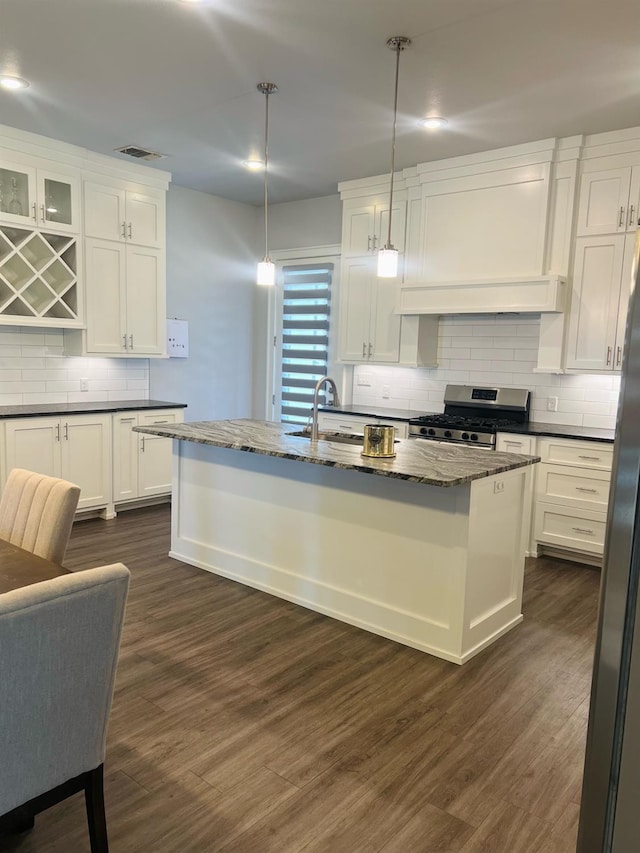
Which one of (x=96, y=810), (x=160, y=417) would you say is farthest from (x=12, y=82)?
(x=96, y=810)

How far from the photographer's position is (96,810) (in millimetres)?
1545

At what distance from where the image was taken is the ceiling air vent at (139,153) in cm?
466

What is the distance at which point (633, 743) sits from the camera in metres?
0.84

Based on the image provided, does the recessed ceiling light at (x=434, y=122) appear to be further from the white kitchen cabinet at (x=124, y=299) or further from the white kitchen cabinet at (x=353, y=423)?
the white kitchen cabinet at (x=124, y=299)

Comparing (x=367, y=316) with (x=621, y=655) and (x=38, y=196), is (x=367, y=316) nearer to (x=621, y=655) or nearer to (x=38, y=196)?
(x=38, y=196)

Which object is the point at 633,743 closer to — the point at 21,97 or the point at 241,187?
the point at 21,97

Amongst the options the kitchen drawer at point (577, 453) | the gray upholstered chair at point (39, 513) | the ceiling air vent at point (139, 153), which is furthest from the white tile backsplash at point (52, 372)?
the kitchen drawer at point (577, 453)

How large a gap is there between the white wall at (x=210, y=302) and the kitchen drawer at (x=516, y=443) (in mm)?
3090

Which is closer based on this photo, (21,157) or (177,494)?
(177,494)

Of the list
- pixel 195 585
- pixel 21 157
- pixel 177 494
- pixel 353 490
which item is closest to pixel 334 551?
pixel 353 490

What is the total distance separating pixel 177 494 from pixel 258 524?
75 centimetres

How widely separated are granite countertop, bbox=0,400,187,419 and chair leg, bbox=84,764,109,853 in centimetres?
331

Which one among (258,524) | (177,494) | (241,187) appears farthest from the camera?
(241,187)

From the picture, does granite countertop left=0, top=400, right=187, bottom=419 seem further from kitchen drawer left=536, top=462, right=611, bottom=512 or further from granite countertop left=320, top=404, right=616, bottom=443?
kitchen drawer left=536, top=462, right=611, bottom=512
